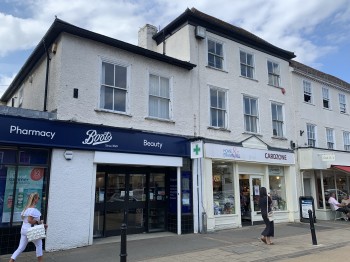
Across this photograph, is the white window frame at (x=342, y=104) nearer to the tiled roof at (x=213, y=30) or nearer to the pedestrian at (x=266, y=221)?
the tiled roof at (x=213, y=30)

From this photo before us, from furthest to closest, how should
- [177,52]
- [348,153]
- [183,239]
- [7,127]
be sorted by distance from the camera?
[348,153]
[177,52]
[183,239]
[7,127]

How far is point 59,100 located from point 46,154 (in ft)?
5.34

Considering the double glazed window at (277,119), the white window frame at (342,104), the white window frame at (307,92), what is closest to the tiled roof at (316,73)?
the white window frame at (307,92)

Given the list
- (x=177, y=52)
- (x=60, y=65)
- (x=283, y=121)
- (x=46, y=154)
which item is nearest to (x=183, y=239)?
(x=46, y=154)

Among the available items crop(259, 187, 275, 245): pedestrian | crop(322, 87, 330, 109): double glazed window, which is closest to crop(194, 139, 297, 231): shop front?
crop(259, 187, 275, 245): pedestrian

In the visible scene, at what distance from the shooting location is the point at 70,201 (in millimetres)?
9273

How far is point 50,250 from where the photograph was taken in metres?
8.77

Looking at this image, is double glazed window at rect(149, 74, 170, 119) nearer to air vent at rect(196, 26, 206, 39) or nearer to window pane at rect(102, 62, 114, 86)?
window pane at rect(102, 62, 114, 86)

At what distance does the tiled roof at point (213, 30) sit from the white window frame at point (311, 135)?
4508 millimetres

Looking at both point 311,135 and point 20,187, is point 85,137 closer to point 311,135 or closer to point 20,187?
point 20,187

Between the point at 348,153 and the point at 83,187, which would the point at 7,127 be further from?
the point at 348,153

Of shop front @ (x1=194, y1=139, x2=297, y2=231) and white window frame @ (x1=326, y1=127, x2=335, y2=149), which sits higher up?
white window frame @ (x1=326, y1=127, x2=335, y2=149)

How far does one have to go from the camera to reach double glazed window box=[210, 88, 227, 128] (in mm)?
13617

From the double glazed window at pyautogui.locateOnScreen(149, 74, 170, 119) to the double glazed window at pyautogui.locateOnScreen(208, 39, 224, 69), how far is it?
2.65 meters
